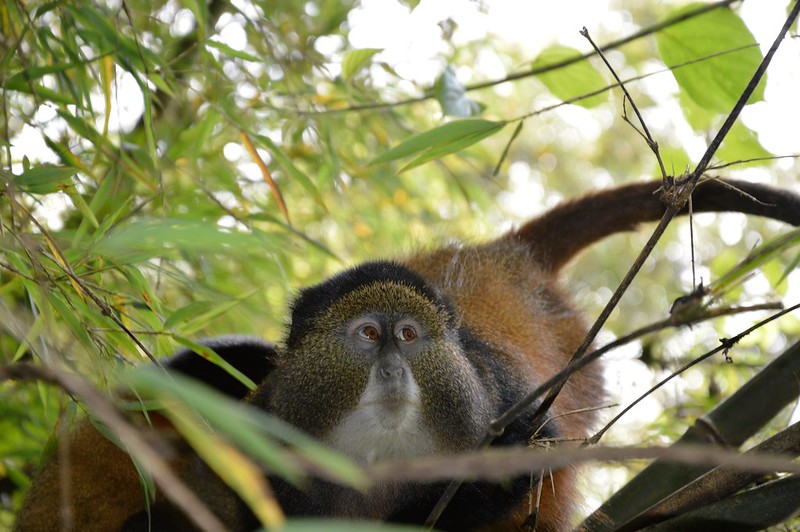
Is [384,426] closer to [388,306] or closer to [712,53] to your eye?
[388,306]

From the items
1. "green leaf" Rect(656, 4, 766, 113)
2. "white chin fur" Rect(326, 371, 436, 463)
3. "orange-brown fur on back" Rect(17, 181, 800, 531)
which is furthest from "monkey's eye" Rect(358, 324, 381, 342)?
"green leaf" Rect(656, 4, 766, 113)

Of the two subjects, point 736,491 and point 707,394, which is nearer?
point 736,491

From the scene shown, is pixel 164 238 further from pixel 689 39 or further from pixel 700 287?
pixel 689 39

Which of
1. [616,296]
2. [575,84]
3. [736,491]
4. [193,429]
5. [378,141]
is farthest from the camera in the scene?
[378,141]

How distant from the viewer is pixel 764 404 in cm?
227

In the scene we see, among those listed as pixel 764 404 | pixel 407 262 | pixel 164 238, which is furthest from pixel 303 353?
pixel 764 404

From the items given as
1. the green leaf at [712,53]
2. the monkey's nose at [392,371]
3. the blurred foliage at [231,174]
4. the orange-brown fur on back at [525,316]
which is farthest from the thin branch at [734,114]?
the orange-brown fur on back at [525,316]

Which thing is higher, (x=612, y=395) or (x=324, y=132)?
(x=324, y=132)

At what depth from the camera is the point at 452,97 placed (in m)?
2.79

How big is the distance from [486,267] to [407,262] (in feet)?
1.20

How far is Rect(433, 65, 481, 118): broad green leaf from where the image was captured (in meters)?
2.75

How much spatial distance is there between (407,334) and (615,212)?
1.39 m

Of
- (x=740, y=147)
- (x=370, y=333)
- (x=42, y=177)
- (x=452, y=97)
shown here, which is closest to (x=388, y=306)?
(x=370, y=333)

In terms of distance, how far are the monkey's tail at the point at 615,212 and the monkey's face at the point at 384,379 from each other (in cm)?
113
